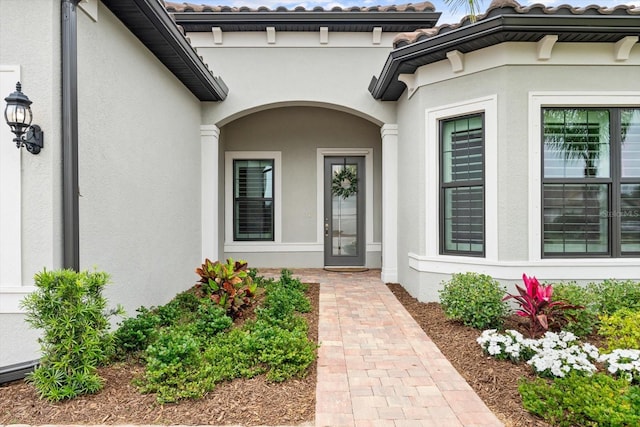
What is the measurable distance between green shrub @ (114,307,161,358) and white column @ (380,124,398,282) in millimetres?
4351

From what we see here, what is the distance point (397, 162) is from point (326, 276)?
2672 millimetres

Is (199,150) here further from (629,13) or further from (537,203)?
(629,13)

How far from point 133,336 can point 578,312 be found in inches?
177

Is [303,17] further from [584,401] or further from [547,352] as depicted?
[584,401]

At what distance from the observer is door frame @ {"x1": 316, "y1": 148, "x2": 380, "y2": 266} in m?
8.38

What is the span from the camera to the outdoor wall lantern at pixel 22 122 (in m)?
2.89

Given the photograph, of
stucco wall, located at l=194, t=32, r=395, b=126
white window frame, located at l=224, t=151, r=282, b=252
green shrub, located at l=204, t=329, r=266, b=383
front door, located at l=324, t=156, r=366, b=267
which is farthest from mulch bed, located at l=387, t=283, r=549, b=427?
white window frame, located at l=224, t=151, r=282, b=252

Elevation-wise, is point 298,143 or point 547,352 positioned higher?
point 298,143

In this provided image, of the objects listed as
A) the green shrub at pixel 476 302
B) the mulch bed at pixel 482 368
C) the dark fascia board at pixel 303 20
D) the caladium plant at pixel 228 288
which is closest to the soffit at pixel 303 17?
the dark fascia board at pixel 303 20

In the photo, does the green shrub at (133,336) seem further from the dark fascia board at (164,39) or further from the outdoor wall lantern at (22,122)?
the dark fascia board at (164,39)

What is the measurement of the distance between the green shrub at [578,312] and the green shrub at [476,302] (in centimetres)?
59

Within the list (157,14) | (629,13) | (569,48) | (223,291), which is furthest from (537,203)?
(157,14)

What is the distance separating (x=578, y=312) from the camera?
3922 mm

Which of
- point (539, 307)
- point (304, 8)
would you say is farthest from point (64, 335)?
point (304, 8)
